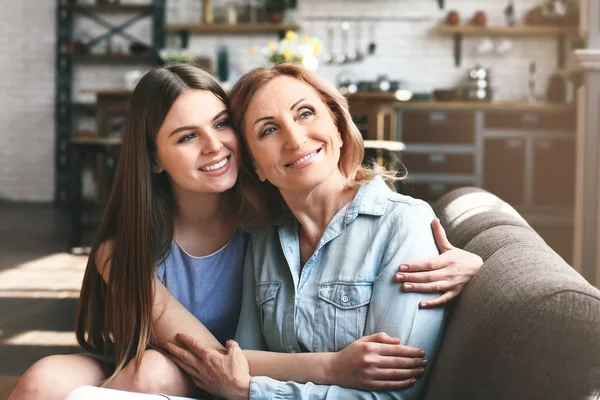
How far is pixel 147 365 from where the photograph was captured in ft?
4.72

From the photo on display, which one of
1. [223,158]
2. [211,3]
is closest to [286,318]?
[223,158]

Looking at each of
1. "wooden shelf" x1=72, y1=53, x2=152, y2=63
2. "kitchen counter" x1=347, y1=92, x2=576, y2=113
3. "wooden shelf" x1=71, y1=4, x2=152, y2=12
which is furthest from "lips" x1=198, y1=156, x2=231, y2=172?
"wooden shelf" x1=71, y1=4, x2=152, y2=12

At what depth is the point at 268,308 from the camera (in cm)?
145

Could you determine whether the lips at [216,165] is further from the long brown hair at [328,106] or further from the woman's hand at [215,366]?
the woman's hand at [215,366]

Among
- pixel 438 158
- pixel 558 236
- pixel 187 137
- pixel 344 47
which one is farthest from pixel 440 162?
pixel 187 137

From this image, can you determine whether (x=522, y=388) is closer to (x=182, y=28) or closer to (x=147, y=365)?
(x=147, y=365)

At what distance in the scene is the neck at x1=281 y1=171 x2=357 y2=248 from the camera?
57.9 inches

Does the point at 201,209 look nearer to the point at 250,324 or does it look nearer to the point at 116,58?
the point at 250,324

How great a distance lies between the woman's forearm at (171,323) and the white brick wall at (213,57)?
6.18 meters

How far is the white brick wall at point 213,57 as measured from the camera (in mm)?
7406

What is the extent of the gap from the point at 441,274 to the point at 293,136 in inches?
14.5

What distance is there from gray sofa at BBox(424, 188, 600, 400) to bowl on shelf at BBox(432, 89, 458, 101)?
18.7 ft

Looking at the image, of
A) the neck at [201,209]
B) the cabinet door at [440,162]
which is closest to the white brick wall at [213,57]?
the cabinet door at [440,162]

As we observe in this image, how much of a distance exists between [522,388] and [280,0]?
6.76m
